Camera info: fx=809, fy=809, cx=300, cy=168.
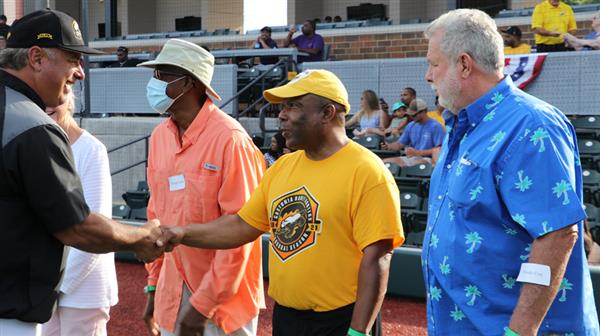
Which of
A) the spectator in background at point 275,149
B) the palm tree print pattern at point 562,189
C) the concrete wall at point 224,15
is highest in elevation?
the concrete wall at point 224,15

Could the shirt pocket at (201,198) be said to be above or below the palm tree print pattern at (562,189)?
below

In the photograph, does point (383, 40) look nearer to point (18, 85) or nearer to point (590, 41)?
point (590, 41)

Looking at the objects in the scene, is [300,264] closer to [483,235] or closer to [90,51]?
[483,235]

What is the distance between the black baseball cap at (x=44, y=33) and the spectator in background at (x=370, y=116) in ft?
29.5

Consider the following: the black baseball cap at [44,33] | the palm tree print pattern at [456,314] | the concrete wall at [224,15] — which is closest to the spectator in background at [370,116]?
the black baseball cap at [44,33]

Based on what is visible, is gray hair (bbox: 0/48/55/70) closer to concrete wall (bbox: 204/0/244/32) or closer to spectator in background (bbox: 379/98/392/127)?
spectator in background (bbox: 379/98/392/127)

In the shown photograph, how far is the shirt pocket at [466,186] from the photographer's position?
8.46 ft

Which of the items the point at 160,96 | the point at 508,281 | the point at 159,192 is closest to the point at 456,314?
the point at 508,281

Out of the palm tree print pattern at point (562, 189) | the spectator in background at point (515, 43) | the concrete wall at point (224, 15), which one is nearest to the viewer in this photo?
the palm tree print pattern at point (562, 189)

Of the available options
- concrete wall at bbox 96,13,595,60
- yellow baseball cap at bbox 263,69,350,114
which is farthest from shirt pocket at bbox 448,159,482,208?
concrete wall at bbox 96,13,595,60

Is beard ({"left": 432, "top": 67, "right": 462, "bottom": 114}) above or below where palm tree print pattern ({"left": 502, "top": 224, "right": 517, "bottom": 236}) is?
above

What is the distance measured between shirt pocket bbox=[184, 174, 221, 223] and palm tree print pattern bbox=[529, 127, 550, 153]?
1617mm

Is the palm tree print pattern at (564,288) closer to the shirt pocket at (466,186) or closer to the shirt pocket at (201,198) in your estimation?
the shirt pocket at (466,186)

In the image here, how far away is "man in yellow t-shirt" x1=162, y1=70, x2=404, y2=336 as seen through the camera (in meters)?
3.13
